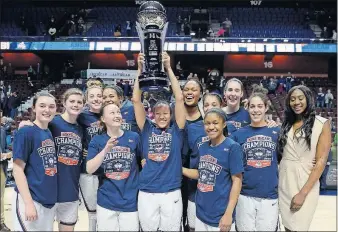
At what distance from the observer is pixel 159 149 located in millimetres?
3436

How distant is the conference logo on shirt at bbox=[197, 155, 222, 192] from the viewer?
3248 mm

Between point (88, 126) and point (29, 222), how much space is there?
93 centimetres

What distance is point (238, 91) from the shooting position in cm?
369

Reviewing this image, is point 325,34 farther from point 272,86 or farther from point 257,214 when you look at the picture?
point 257,214

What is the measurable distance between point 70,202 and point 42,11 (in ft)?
64.8

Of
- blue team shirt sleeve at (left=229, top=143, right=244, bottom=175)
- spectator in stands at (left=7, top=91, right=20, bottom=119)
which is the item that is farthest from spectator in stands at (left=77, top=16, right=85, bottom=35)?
blue team shirt sleeve at (left=229, top=143, right=244, bottom=175)

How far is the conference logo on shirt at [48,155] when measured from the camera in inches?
132

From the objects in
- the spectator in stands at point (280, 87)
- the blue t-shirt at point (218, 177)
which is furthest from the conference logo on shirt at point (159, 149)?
the spectator in stands at point (280, 87)

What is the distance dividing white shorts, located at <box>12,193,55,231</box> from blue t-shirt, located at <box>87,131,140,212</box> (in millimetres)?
428

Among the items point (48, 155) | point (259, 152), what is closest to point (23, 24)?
point (48, 155)

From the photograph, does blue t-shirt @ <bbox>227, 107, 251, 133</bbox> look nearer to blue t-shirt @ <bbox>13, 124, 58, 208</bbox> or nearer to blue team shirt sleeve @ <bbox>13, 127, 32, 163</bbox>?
blue t-shirt @ <bbox>13, 124, 58, 208</bbox>

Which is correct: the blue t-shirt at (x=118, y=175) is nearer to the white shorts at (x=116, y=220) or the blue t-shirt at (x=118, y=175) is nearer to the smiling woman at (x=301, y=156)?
the white shorts at (x=116, y=220)

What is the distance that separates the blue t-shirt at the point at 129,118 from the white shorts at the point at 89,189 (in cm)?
55

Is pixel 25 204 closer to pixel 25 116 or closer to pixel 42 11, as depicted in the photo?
pixel 25 116
